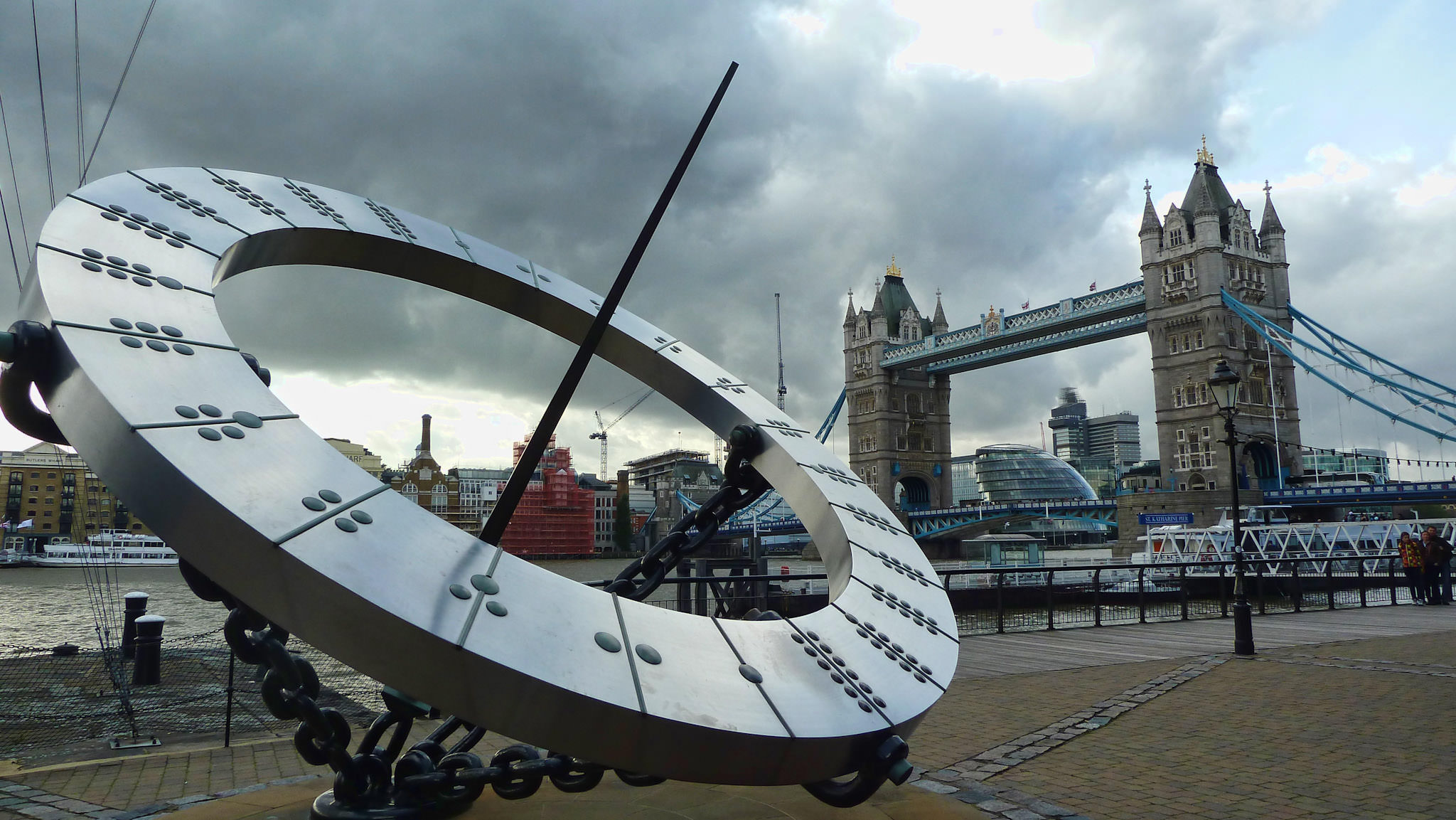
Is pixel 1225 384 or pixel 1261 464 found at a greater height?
pixel 1261 464

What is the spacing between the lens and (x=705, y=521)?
327 cm

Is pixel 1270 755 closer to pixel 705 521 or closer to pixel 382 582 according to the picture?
pixel 705 521

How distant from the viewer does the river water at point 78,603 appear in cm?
1481

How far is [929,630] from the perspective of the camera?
2.81 meters

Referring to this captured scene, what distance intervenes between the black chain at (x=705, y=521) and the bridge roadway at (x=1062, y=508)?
70.7 ft

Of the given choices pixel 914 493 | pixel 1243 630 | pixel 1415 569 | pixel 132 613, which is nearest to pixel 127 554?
pixel 132 613

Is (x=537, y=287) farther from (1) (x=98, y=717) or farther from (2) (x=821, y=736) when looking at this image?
(1) (x=98, y=717)

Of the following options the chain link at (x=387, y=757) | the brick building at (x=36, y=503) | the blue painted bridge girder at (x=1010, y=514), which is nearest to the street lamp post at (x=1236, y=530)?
the chain link at (x=387, y=757)

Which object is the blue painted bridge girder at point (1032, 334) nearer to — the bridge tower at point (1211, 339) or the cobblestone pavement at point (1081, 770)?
the bridge tower at point (1211, 339)

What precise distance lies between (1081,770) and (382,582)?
135 inches

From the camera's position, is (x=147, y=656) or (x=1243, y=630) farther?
(x=1243, y=630)

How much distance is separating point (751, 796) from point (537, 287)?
2.20 m

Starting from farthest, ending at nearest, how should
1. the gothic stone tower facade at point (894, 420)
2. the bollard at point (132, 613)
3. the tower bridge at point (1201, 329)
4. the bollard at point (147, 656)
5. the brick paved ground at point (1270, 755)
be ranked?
the gothic stone tower facade at point (894, 420), the tower bridge at point (1201, 329), the bollard at point (132, 613), the bollard at point (147, 656), the brick paved ground at point (1270, 755)

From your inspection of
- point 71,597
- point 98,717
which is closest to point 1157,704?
point 98,717
